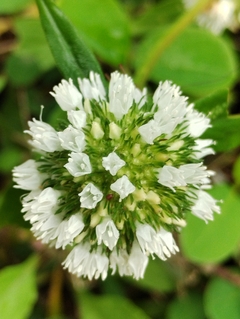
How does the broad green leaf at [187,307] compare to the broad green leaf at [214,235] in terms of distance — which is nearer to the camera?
the broad green leaf at [214,235]

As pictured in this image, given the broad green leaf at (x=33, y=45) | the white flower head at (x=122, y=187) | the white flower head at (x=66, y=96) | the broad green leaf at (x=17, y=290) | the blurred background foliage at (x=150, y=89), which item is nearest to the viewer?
the white flower head at (x=122, y=187)

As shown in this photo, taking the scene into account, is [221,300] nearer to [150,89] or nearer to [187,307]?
[187,307]

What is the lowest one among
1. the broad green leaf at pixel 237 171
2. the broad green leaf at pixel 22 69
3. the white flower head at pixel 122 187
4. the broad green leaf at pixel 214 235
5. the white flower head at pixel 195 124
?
the broad green leaf at pixel 214 235

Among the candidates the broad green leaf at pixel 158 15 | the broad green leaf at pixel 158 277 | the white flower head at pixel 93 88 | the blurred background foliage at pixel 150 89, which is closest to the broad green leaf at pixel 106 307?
the blurred background foliage at pixel 150 89

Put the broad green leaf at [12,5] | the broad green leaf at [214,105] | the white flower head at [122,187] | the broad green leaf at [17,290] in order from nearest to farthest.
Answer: the white flower head at [122,187]
the broad green leaf at [214,105]
the broad green leaf at [17,290]
the broad green leaf at [12,5]

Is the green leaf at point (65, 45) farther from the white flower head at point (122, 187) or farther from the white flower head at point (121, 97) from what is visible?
the white flower head at point (122, 187)

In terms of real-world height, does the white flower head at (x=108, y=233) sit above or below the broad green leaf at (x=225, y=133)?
below
